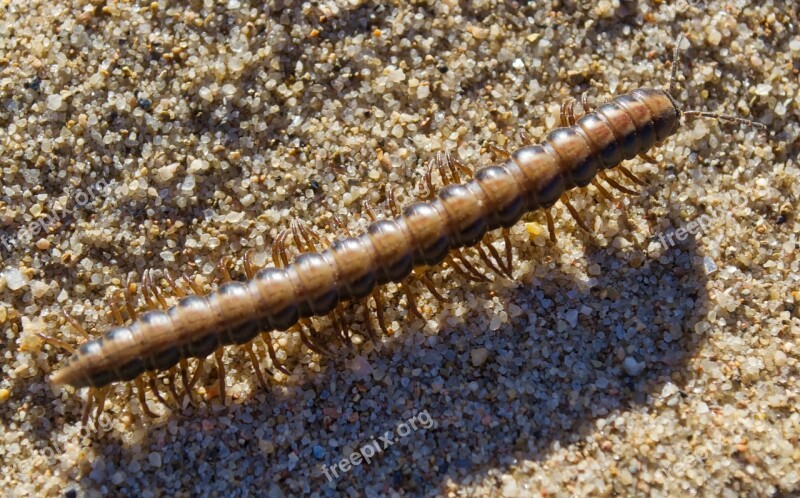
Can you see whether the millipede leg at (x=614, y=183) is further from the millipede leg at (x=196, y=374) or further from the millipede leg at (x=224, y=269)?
the millipede leg at (x=196, y=374)

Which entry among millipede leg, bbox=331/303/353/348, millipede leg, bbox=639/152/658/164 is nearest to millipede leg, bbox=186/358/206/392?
millipede leg, bbox=331/303/353/348

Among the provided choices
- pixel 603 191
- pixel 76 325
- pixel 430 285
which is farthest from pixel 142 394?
pixel 603 191

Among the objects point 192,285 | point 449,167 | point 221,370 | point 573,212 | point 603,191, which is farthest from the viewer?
point 603,191

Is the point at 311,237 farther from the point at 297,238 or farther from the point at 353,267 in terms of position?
the point at 353,267

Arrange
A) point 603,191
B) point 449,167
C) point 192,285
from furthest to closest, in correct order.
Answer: point 603,191, point 449,167, point 192,285

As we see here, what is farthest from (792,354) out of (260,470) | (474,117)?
(260,470)

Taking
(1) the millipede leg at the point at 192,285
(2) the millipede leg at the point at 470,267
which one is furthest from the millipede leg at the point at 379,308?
(1) the millipede leg at the point at 192,285

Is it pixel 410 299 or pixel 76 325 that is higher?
pixel 76 325
